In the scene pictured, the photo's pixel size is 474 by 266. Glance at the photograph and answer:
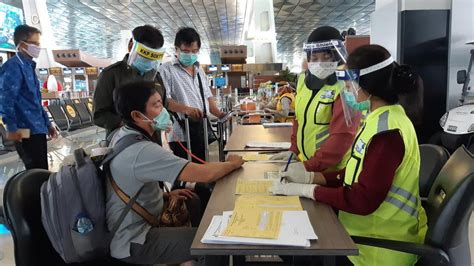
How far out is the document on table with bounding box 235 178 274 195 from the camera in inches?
55.1

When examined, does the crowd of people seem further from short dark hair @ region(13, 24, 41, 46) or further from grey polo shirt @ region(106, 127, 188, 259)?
short dark hair @ region(13, 24, 41, 46)

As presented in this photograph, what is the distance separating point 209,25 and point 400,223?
55.2ft

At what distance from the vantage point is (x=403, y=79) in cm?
123

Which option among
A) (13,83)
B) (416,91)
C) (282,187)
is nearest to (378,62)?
(416,91)

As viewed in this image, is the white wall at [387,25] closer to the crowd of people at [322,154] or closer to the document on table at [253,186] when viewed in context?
the crowd of people at [322,154]

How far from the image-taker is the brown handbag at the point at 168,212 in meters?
1.41

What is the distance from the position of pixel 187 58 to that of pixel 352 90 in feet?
5.29

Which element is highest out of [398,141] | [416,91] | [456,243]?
[416,91]

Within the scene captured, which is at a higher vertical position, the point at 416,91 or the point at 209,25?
the point at 209,25

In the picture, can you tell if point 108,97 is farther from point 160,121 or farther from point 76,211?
point 76,211

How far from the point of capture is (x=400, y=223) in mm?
1245

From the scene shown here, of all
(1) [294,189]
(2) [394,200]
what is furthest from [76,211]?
(2) [394,200]

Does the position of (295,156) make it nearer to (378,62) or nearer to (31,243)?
(378,62)

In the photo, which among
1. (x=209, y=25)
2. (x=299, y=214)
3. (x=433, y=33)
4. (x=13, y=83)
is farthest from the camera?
(x=209, y=25)
